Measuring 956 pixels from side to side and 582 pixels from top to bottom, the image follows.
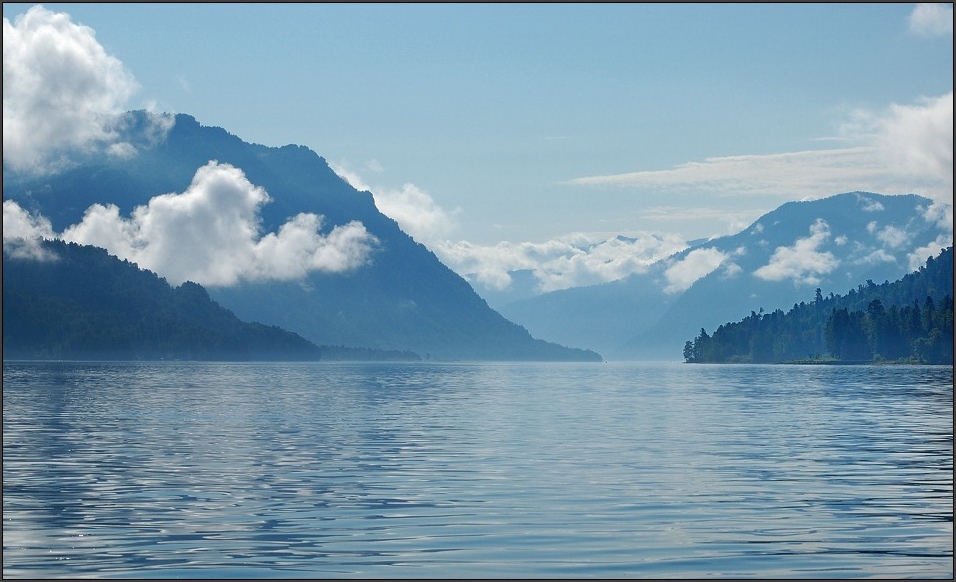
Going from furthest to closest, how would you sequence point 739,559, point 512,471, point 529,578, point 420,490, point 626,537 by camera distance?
point 512,471 < point 420,490 < point 626,537 < point 739,559 < point 529,578

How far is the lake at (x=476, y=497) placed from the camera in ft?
119

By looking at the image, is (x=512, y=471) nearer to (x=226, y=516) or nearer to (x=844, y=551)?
(x=226, y=516)

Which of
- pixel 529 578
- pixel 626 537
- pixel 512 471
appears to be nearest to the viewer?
pixel 529 578

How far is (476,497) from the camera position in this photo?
162ft

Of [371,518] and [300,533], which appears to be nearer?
[300,533]

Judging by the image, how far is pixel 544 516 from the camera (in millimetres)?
44250

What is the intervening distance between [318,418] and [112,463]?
1527 inches

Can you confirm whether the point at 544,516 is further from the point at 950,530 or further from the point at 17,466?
the point at 17,466

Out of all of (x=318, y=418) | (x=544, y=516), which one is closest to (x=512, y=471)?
(x=544, y=516)

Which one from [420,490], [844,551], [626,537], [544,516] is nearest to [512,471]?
[420,490]

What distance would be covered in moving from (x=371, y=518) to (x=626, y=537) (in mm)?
9542

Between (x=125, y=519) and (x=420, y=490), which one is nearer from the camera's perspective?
(x=125, y=519)

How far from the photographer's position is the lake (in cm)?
3612

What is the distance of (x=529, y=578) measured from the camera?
33.6m
